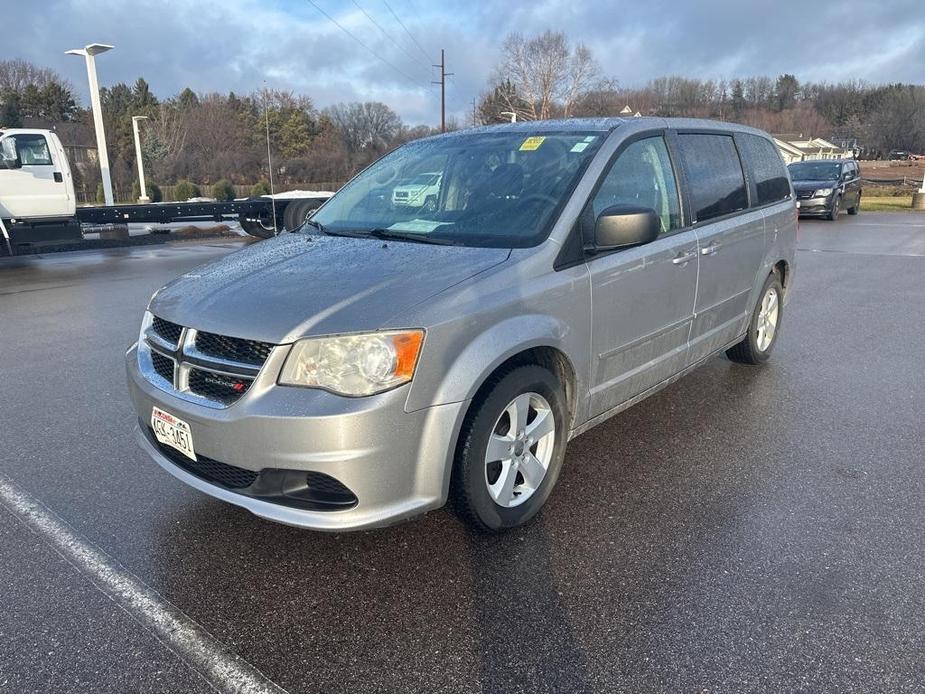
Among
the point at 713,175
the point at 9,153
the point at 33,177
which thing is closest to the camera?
the point at 713,175

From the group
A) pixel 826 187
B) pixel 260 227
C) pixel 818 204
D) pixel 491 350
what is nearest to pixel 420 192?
pixel 491 350

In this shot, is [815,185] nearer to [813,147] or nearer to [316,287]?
[316,287]

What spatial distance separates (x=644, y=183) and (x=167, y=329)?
257 cm

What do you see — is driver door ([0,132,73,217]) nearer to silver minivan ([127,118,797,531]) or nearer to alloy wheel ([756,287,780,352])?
silver minivan ([127,118,797,531])

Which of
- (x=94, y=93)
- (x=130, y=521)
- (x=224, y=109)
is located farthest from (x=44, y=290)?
(x=224, y=109)

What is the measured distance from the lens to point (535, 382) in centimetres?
303

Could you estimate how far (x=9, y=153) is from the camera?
1262 centimetres

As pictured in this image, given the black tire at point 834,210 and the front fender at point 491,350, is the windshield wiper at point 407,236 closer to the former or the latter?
the front fender at point 491,350

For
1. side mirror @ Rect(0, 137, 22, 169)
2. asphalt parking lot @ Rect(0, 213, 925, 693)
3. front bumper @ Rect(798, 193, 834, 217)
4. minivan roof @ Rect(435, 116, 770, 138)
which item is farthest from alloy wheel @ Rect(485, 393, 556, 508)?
front bumper @ Rect(798, 193, 834, 217)

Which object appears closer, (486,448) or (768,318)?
(486,448)

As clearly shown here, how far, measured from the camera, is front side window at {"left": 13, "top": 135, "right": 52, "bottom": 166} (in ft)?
42.0

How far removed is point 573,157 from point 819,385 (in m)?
2.96

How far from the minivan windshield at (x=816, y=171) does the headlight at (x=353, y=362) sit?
73.3ft

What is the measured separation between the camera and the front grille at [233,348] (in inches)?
103
